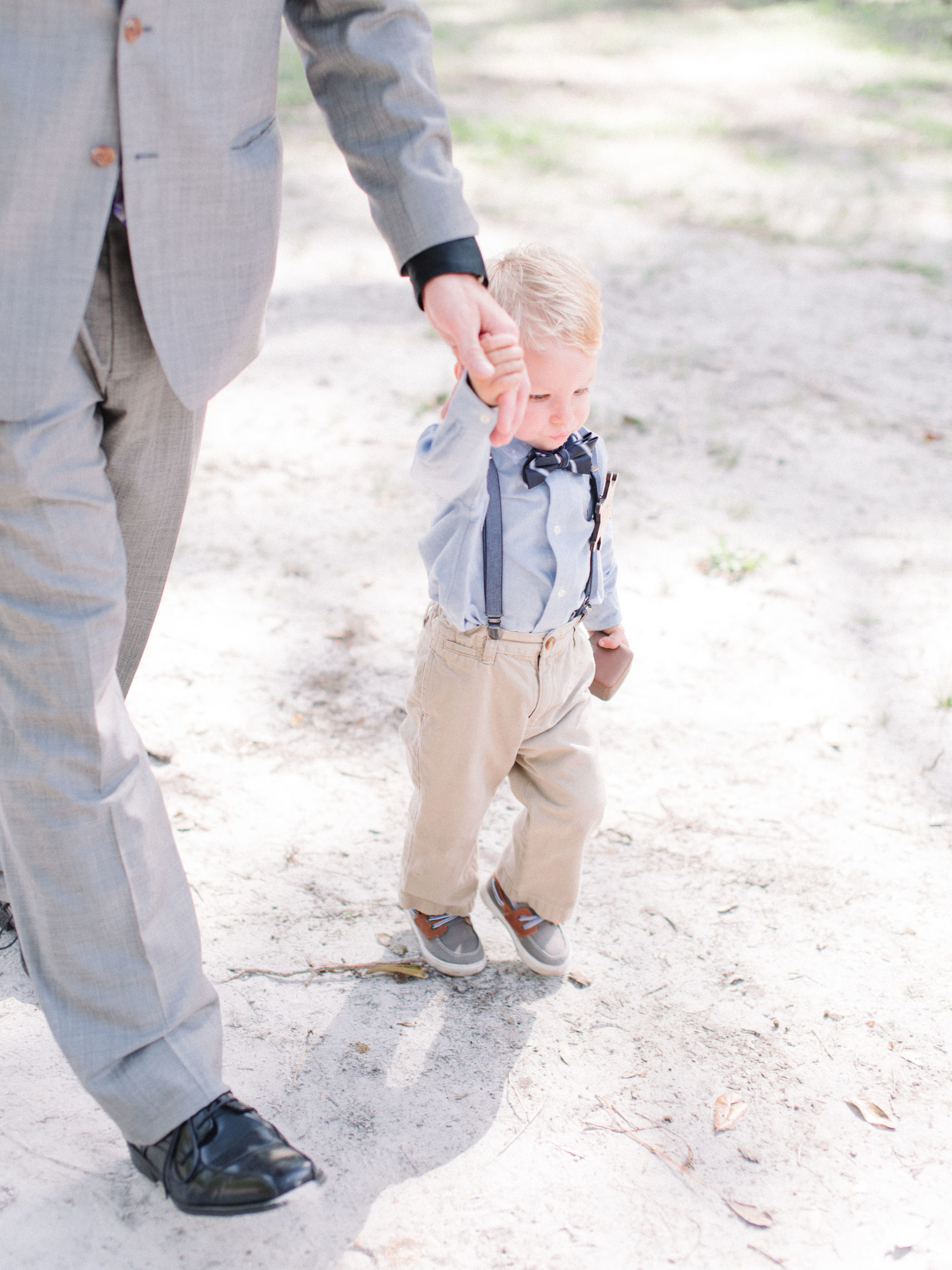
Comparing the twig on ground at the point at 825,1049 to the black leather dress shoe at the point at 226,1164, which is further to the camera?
the twig on ground at the point at 825,1049

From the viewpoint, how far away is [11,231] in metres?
1.44

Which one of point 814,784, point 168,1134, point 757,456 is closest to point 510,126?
point 757,456

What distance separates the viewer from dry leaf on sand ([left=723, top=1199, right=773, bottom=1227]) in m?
1.76

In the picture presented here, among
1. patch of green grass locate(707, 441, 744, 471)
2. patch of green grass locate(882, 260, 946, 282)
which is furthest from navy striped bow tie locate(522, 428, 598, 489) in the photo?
patch of green grass locate(882, 260, 946, 282)

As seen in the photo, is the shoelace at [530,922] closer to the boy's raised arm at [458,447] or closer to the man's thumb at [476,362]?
the boy's raised arm at [458,447]

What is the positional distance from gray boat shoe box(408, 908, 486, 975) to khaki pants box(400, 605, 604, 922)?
0.02 m

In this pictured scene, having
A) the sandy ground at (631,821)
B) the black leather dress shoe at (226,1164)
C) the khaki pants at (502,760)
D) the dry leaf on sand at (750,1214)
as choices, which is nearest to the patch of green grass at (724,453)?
the sandy ground at (631,821)

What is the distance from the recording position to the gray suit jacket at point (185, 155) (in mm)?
1420

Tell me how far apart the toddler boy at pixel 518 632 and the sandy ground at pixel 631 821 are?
22 cm

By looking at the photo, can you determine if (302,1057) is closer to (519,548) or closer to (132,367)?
(519,548)

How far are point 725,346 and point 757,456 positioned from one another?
98 centimetres

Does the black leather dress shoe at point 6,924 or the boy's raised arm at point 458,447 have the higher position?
the boy's raised arm at point 458,447

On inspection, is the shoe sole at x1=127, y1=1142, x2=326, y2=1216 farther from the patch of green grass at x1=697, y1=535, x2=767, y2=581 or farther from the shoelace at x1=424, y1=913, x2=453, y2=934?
the patch of green grass at x1=697, y1=535, x2=767, y2=581

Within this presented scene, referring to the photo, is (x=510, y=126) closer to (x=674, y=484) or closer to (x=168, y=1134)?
(x=674, y=484)
